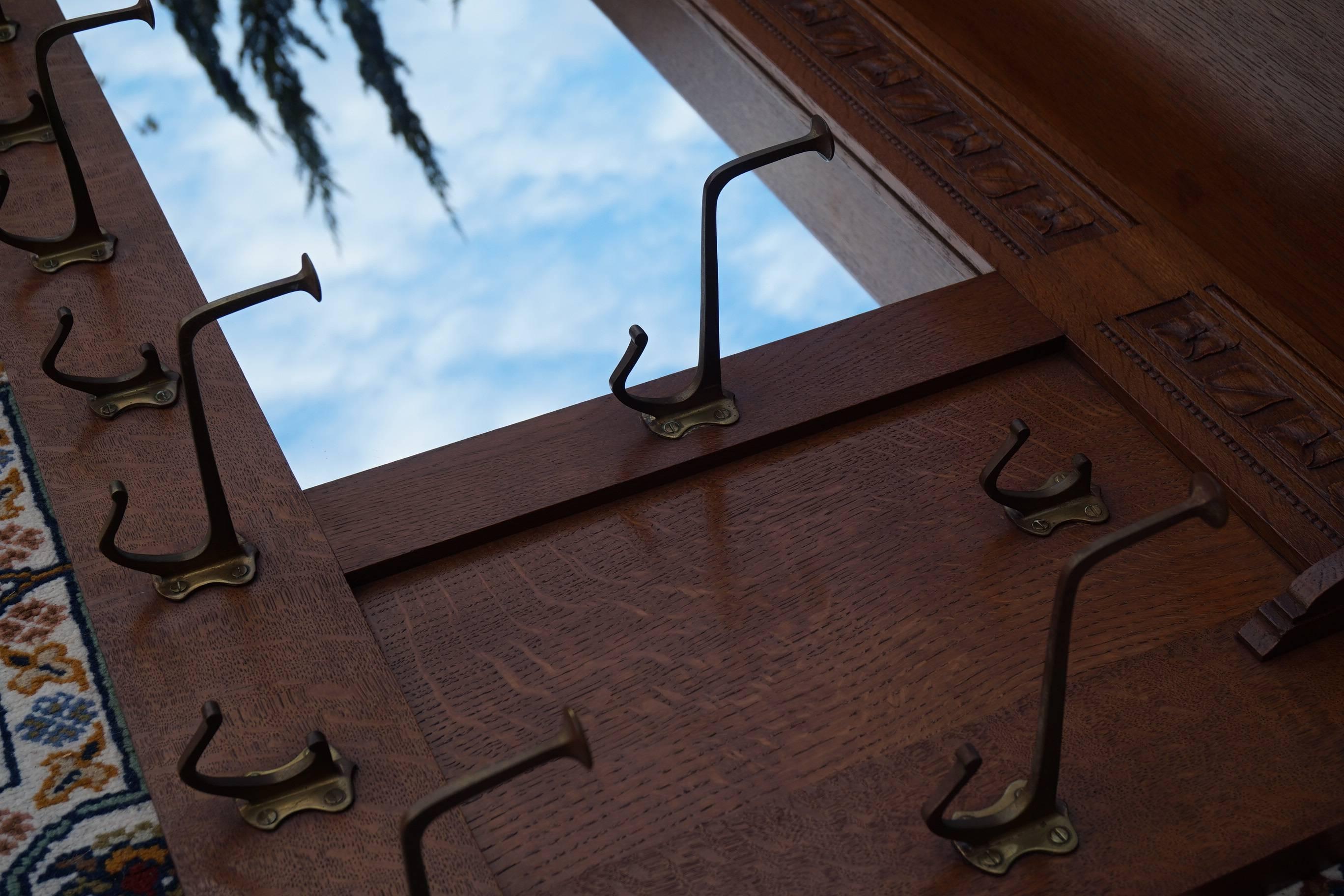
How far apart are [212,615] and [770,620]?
0.32 meters

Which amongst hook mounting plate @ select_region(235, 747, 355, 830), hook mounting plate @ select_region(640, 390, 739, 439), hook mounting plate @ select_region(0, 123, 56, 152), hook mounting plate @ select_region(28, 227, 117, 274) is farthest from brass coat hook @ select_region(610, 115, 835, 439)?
hook mounting plate @ select_region(0, 123, 56, 152)

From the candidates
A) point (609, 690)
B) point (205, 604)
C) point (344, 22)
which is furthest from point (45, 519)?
point (344, 22)

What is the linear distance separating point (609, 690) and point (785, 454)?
0.22m

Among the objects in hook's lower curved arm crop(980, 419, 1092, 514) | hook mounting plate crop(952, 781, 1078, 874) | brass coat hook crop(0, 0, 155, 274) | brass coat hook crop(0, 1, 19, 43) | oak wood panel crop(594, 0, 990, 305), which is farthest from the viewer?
brass coat hook crop(0, 1, 19, 43)

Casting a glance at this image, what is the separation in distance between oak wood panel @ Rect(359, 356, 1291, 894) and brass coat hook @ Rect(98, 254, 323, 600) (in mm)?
81

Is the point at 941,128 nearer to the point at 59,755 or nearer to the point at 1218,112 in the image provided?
the point at 1218,112

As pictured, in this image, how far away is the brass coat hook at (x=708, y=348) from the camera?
77cm

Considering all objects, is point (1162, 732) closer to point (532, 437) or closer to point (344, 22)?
point (532, 437)

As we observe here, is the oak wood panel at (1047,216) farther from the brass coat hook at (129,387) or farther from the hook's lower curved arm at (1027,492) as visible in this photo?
the brass coat hook at (129,387)

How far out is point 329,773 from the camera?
646 millimetres

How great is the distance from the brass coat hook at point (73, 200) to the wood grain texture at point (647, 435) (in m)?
0.34

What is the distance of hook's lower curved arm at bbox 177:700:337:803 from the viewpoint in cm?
60

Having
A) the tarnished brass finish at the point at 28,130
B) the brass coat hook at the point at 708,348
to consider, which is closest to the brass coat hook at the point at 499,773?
the brass coat hook at the point at 708,348

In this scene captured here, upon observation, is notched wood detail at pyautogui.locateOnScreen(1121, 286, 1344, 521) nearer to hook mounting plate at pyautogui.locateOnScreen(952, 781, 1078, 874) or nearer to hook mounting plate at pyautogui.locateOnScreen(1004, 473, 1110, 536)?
hook mounting plate at pyautogui.locateOnScreen(1004, 473, 1110, 536)
